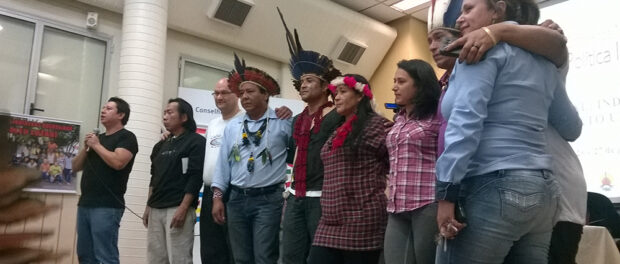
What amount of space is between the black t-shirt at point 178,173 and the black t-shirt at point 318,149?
893 mm

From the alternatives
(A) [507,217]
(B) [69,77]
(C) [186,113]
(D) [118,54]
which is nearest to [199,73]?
(D) [118,54]

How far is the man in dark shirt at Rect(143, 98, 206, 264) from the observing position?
9.69ft

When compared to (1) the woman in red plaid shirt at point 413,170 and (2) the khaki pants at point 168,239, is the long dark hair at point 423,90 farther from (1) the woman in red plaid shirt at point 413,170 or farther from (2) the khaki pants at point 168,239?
(2) the khaki pants at point 168,239

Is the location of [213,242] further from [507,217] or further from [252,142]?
[507,217]

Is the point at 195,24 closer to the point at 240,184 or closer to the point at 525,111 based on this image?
the point at 240,184

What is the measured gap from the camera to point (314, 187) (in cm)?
233

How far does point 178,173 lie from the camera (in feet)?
10.0

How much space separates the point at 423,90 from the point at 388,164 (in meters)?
0.35

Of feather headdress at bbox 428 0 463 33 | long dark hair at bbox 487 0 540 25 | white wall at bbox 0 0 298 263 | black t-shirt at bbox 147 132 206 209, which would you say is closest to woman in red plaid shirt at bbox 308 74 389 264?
feather headdress at bbox 428 0 463 33

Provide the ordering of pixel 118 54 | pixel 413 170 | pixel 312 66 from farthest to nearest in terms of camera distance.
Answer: pixel 118 54 → pixel 312 66 → pixel 413 170

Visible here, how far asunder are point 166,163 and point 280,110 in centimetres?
77

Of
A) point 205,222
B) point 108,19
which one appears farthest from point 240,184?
point 108,19

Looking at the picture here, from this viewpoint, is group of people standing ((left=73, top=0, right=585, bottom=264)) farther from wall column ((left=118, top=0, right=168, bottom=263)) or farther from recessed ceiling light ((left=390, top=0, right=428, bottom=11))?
recessed ceiling light ((left=390, top=0, right=428, bottom=11))

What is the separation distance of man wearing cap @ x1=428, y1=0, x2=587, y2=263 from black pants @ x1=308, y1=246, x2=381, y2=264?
77cm
